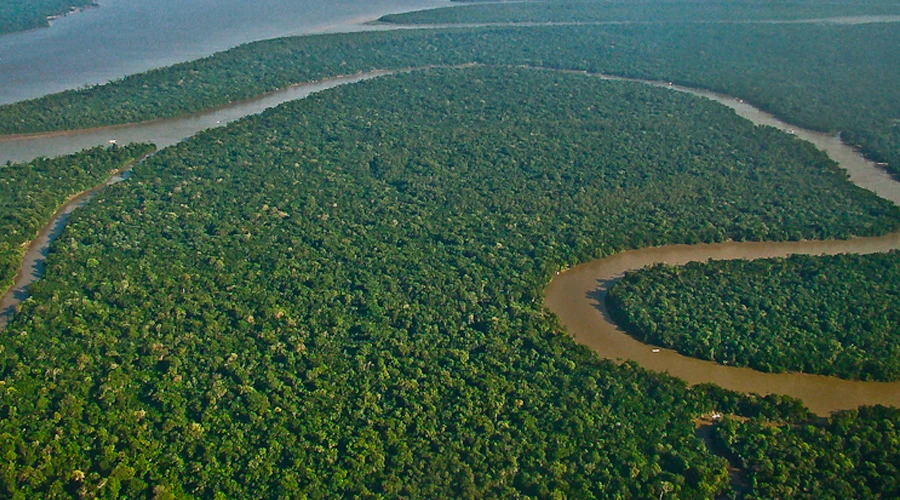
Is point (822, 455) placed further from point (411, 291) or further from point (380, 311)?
point (411, 291)

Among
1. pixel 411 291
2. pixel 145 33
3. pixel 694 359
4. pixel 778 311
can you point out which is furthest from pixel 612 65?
pixel 694 359

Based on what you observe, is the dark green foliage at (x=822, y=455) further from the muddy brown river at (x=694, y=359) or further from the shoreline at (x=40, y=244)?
the shoreline at (x=40, y=244)

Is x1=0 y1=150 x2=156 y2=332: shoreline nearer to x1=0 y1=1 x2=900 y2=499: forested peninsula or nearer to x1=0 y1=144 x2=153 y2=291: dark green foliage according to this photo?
x1=0 y1=144 x2=153 y2=291: dark green foliage

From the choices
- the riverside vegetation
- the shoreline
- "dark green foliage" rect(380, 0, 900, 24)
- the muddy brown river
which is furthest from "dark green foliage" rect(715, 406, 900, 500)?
"dark green foliage" rect(380, 0, 900, 24)

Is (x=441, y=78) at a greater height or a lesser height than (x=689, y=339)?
greater

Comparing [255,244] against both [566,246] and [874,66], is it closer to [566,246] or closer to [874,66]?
[566,246]

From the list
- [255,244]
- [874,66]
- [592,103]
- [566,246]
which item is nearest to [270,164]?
[255,244]
